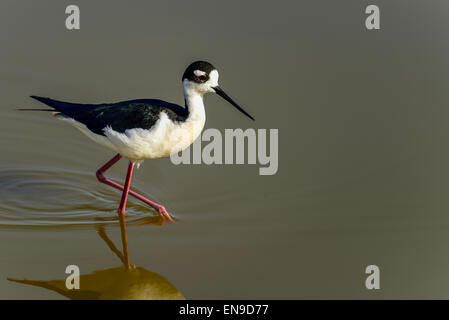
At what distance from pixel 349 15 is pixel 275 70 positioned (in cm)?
165

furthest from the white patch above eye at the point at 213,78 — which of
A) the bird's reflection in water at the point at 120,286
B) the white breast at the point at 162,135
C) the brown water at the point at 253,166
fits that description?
the bird's reflection in water at the point at 120,286

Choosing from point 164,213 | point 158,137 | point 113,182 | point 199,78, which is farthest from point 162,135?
point 113,182

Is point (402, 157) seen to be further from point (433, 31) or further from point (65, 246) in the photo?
point (65, 246)

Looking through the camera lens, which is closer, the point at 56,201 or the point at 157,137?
the point at 157,137

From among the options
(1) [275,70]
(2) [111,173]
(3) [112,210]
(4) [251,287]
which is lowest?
(4) [251,287]

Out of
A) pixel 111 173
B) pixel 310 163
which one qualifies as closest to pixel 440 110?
pixel 310 163

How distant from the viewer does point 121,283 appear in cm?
631

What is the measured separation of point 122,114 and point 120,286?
1.73 meters

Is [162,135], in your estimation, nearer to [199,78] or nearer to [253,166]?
[199,78]

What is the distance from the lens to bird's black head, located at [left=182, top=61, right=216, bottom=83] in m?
7.03

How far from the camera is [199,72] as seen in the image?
7.03 meters

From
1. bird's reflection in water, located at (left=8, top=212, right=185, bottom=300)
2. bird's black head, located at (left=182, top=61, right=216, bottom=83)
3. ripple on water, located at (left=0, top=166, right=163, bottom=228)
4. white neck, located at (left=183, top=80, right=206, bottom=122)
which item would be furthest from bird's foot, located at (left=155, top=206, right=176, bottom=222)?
bird's black head, located at (left=182, top=61, right=216, bottom=83)

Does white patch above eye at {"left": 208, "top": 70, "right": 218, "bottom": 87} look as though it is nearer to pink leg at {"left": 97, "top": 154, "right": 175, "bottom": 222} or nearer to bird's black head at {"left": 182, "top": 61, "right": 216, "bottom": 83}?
bird's black head at {"left": 182, "top": 61, "right": 216, "bottom": 83}

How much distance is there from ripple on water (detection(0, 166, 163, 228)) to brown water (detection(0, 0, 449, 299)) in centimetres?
2
